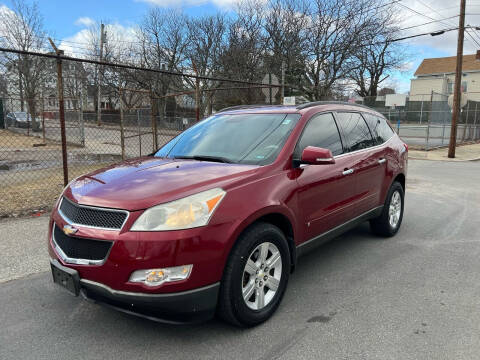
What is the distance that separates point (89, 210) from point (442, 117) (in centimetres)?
2439

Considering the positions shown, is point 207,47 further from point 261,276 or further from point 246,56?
point 261,276

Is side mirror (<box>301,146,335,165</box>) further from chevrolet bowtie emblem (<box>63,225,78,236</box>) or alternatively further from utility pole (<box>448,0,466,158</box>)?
utility pole (<box>448,0,466,158</box>)

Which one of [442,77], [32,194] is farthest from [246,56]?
[442,77]

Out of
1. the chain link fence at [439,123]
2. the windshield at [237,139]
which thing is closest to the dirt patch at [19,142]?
the windshield at [237,139]

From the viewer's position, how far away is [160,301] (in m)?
2.39

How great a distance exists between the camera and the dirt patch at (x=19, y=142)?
1695 cm

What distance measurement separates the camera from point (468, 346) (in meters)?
2.65

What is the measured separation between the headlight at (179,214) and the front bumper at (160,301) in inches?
17.0

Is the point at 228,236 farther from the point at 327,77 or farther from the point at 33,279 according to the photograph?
the point at 327,77

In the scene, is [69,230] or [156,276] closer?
[156,276]

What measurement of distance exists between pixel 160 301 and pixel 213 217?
631 mm

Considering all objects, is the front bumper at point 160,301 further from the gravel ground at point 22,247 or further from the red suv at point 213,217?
the gravel ground at point 22,247

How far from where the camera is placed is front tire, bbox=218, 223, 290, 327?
2629 mm

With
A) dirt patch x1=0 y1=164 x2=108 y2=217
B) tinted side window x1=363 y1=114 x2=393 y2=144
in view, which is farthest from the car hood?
dirt patch x1=0 y1=164 x2=108 y2=217
